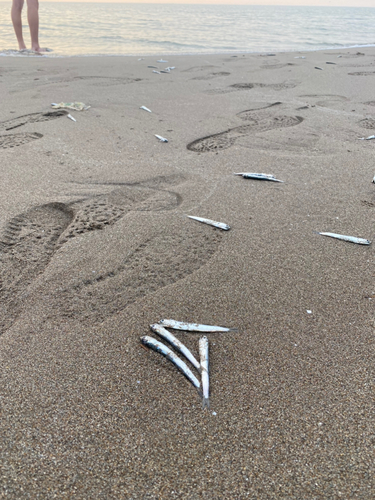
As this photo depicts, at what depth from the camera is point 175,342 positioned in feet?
4.45

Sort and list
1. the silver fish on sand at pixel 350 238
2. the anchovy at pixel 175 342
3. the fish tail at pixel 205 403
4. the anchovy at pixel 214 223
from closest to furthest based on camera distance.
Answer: the fish tail at pixel 205 403, the anchovy at pixel 175 342, the silver fish on sand at pixel 350 238, the anchovy at pixel 214 223

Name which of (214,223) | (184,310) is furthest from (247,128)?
(184,310)

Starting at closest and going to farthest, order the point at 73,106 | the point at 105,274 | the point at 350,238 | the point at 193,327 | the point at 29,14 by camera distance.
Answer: the point at 193,327 → the point at 105,274 → the point at 350,238 → the point at 73,106 → the point at 29,14

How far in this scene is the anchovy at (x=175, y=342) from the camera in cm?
130

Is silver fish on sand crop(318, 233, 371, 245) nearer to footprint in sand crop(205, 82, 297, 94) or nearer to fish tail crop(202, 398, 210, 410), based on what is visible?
fish tail crop(202, 398, 210, 410)

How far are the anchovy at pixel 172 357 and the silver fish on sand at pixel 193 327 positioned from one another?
0.10 meters

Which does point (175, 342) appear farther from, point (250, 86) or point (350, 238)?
point (250, 86)

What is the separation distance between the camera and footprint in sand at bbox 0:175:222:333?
1563mm

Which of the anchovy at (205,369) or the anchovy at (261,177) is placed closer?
the anchovy at (205,369)

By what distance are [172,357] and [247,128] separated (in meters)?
2.80

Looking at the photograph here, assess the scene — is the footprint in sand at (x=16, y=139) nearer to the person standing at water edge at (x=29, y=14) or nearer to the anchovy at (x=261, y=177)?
the anchovy at (x=261, y=177)

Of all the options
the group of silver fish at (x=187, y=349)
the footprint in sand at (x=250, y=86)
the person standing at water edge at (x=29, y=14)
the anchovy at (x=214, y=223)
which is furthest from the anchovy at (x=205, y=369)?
the person standing at water edge at (x=29, y=14)

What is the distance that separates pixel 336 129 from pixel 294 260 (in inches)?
86.8

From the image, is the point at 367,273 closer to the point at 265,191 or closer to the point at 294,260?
the point at 294,260
